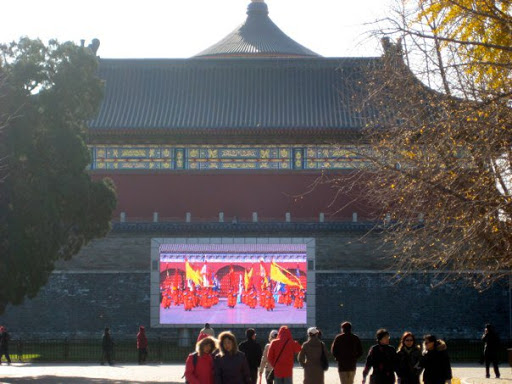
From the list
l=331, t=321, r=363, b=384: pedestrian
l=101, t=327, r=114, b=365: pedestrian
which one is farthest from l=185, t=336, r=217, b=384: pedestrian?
l=101, t=327, r=114, b=365: pedestrian

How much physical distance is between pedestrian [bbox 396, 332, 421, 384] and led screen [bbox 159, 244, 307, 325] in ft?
64.1

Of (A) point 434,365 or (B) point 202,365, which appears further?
(A) point 434,365

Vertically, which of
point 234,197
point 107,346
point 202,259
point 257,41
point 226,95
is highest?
point 257,41

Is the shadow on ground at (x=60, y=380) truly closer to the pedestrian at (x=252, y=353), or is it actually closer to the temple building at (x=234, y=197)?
the pedestrian at (x=252, y=353)

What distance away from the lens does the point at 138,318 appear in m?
34.1

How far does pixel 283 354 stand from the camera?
15.3m

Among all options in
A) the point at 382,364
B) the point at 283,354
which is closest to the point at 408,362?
the point at 382,364

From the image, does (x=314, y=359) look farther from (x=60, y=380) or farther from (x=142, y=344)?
(x=142, y=344)

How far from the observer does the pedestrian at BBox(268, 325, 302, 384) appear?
15.2 metres

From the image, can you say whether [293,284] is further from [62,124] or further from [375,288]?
[62,124]

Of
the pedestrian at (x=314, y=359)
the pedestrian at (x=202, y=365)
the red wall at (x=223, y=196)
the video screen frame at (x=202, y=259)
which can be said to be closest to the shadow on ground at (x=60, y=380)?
the pedestrian at (x=314, y=359)

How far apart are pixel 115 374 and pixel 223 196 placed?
12.8 m

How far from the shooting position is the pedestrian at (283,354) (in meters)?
15.2

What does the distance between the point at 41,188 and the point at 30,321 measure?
974cm
